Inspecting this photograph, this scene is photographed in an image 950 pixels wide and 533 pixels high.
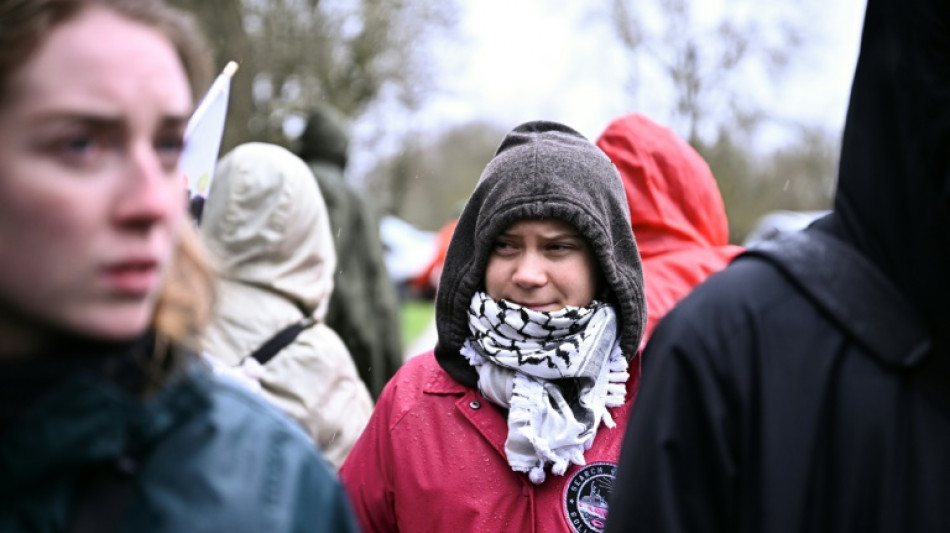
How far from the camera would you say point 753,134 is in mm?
25500

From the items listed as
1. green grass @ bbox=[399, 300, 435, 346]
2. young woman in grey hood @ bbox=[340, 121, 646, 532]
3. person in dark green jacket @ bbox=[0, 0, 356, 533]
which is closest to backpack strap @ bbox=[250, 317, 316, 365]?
young woman in grey hood @ bbox=[340, 121, 646, 532]

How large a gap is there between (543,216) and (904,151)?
1.47 m

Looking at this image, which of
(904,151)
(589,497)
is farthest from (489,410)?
(904,151)

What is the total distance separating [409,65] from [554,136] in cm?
2015

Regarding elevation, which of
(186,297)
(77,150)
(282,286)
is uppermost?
(77,150)

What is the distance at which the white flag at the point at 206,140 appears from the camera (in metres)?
3.37

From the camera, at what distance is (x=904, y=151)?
1.74m

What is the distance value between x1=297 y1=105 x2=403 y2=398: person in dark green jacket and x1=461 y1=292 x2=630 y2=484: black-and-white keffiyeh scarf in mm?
4036

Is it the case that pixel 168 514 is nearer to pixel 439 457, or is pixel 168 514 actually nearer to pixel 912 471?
pixel 912 471

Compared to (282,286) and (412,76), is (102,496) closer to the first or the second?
(282,286)

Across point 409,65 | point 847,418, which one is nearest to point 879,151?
point 847,418

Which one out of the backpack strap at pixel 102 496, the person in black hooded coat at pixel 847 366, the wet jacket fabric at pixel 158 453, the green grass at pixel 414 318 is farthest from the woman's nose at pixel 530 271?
the green grass at pixel 414 318

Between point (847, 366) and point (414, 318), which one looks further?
point (414, 318)

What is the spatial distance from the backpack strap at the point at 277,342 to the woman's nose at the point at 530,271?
1245mm
